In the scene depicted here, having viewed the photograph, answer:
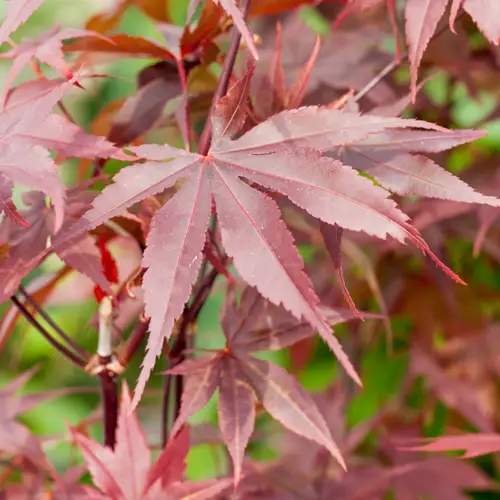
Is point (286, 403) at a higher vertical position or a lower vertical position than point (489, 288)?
higher

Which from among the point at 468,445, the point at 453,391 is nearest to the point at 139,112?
the point at 468,445

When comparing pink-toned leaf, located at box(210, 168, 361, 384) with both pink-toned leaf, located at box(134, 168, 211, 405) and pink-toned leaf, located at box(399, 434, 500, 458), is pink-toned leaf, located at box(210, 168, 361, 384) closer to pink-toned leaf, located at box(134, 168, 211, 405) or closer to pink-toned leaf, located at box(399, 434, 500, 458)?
pink-toned leaf, located at box(134, 168, 211, 405)

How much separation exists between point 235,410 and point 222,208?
Answer: 0.50 feet

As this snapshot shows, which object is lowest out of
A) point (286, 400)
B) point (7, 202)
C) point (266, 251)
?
point (286, 400)

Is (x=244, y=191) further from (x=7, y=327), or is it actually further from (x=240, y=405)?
(x=7, y=327)

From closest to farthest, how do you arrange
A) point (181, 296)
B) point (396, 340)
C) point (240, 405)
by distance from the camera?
point (181, 296) < point (240, 405) < point (396, 340)

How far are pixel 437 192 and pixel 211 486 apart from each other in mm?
260

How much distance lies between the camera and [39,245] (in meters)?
0.42

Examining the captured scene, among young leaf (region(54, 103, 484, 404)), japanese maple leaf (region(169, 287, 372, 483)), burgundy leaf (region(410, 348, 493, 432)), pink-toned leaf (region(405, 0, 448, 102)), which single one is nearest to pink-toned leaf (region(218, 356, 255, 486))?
japanese maple leaf (region(169, 287, 372, 483))

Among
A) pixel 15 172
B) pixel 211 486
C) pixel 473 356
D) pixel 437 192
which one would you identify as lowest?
pixel 473 356

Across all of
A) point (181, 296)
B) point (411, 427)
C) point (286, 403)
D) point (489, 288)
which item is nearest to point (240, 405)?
point (286, 403)

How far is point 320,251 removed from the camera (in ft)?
2.96

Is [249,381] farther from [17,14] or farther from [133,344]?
[17,14]

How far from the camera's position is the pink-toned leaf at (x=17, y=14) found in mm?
360
